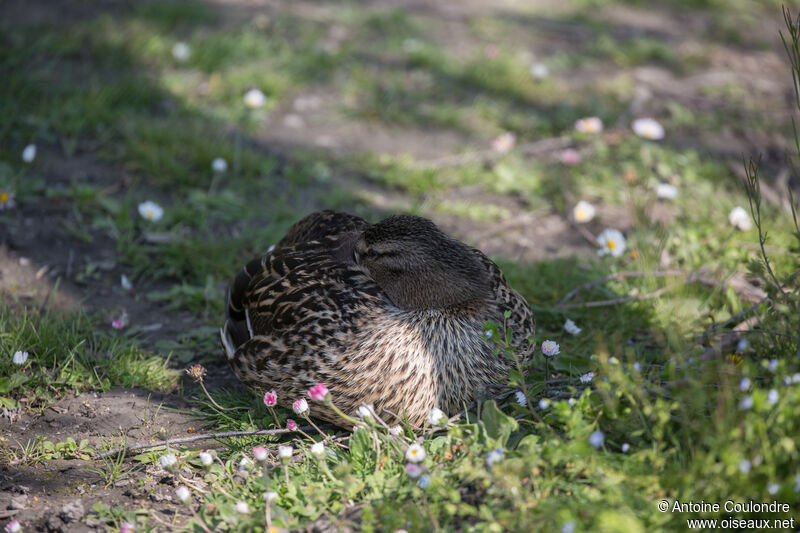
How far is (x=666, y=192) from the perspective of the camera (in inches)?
196

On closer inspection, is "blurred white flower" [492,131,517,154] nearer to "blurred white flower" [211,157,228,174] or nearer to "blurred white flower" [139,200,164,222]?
"blurred white flower" [211,157,228,174]

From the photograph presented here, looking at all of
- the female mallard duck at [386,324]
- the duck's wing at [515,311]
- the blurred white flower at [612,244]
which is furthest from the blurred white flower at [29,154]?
the blurred white flower at [612,244]

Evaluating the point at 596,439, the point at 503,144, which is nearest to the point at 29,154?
the point at 503,144

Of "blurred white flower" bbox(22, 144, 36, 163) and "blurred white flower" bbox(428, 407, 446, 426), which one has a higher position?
"blurred white flower" bbox(22, 144, 36, 163)

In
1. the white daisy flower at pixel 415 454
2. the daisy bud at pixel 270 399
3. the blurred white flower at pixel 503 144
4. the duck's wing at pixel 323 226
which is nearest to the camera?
the white daisy flower at pixel 415 454

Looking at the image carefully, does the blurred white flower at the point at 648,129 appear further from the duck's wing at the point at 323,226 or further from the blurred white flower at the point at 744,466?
the blurred white flower at the point at 744,466

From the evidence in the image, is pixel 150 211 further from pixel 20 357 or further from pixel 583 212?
pixel 583 212

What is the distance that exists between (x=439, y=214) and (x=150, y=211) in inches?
74.7

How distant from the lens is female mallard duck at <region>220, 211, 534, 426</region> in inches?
126

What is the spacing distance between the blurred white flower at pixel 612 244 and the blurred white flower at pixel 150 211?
108 inches

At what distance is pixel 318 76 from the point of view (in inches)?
259

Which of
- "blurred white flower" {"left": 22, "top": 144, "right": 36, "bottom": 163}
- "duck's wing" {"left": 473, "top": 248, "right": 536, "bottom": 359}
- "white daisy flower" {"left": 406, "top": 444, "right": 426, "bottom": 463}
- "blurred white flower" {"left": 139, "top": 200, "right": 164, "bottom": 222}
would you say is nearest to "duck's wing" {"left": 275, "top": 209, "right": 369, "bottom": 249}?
"duck's wing" {"left": 473, "top": 248, "right": 536, "bottom": 359}

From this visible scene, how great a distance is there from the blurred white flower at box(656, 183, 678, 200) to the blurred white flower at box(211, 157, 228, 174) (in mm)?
2967

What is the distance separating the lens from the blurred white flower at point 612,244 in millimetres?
4457
